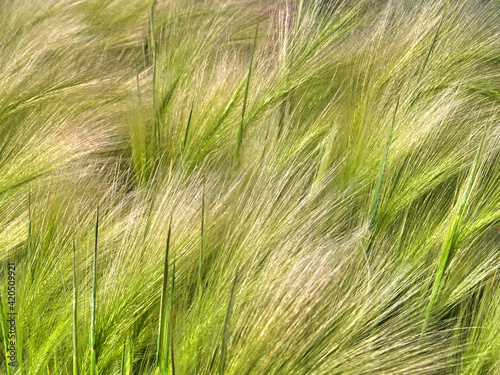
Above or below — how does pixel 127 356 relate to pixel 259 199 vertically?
below

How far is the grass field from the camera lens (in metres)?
0.65

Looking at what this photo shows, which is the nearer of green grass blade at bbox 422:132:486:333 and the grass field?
the grass field

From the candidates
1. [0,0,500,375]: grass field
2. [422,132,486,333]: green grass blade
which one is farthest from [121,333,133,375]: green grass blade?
[422,132,486,333]: green grass blade

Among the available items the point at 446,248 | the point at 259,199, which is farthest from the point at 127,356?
the point at 446,248

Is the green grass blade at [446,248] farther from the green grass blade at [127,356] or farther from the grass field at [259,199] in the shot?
the green grass blade at [127,356]

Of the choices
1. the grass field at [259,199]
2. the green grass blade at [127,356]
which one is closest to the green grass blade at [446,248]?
the grass field at [259,199]

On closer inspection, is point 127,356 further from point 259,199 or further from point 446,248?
point 446,248

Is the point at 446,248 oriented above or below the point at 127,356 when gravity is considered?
above

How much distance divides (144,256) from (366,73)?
68 cm

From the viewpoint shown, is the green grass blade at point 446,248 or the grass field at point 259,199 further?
the green grass blade at point 446,248

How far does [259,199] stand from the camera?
2.64 ft

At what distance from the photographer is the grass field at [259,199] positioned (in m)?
0.65

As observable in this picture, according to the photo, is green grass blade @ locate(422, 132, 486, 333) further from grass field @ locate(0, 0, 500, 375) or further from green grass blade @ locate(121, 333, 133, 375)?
green grass blade @ locate(121, 333, 133, 375)

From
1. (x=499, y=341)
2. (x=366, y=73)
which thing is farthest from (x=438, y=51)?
(x=499, y=341)
